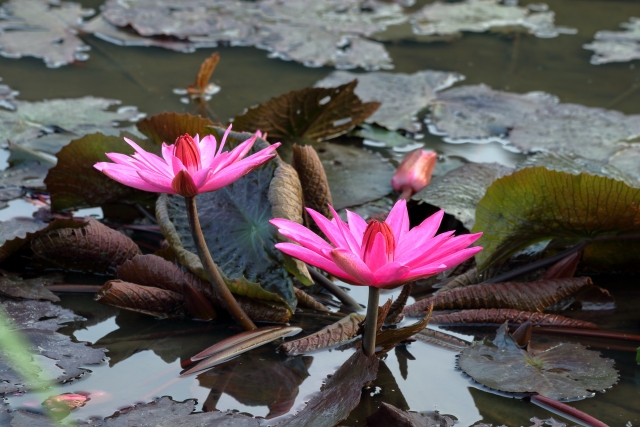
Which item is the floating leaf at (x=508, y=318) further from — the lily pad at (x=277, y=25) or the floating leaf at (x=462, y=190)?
the lily pad at (x=277, y=25)

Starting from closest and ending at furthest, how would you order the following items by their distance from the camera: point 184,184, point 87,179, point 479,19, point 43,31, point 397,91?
point 184,184
point 87,179
point 397,91
point 43,31
point 479,19

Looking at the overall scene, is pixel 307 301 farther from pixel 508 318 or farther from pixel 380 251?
pixel 380 251

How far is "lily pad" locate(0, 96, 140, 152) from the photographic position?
2260 mm

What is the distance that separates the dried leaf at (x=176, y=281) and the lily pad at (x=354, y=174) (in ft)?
1.73

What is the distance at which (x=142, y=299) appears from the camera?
4.70ft

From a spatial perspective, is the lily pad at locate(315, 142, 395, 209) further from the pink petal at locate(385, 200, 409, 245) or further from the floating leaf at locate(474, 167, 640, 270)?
the pink petal at locate(385, 200, 409, 245)

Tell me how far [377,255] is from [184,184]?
0.31m

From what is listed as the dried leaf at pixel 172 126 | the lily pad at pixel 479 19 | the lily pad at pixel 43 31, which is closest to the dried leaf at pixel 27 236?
the dried leaf at pixel 172 126

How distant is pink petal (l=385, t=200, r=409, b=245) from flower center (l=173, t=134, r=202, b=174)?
309 millimetres

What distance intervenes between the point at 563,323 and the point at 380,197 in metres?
0.66

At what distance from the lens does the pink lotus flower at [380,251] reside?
92 centimetres

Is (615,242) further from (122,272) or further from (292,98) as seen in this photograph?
(122,272)

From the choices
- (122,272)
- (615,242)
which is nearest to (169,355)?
(122,272)

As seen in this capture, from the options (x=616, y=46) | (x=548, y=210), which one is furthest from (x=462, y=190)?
(x=616, y=46)
